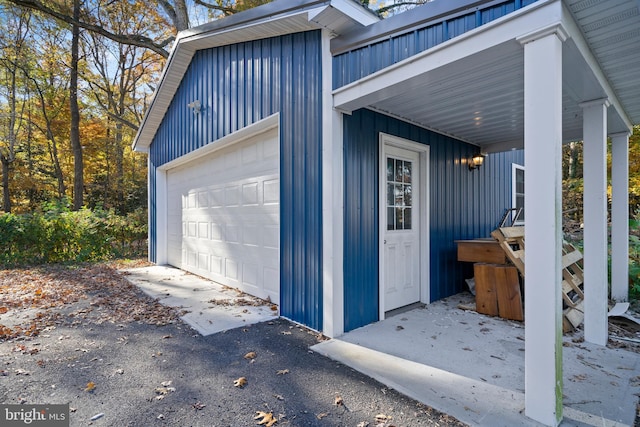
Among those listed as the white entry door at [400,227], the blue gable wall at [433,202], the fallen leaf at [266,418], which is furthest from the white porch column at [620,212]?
the fallen leaf at [266,418]

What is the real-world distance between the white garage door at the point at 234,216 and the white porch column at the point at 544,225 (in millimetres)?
2827

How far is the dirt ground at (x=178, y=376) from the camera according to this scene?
1954 mm

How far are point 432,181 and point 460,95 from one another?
1.49m

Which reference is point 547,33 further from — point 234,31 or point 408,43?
point 234,31

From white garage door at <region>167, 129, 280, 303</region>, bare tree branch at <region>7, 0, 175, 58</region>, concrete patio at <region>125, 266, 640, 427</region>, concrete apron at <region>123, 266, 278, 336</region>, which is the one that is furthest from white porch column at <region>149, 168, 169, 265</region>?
concrete patio at <region>125, 266, 640, 427</region>

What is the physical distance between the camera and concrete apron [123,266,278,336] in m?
3.63

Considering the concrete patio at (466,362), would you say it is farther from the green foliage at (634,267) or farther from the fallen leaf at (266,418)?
the green foliage at (634,267)

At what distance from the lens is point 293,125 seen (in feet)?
→ 11.9

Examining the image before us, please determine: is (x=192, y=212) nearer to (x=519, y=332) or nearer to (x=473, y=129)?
(x=473, y=129)

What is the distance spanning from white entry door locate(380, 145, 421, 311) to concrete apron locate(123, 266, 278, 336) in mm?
1526

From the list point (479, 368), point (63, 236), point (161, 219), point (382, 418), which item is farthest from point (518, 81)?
point (63, 236)

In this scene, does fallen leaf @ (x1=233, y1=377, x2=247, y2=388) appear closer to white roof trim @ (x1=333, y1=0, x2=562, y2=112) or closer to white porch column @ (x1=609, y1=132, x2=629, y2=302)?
white roof trim @ (x1=333, y1=0, x2=562, y2=112)

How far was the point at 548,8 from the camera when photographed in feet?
6.00

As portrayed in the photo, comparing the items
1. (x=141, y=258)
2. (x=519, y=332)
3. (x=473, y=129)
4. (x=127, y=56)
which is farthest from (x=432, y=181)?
(x=127, y=56)
